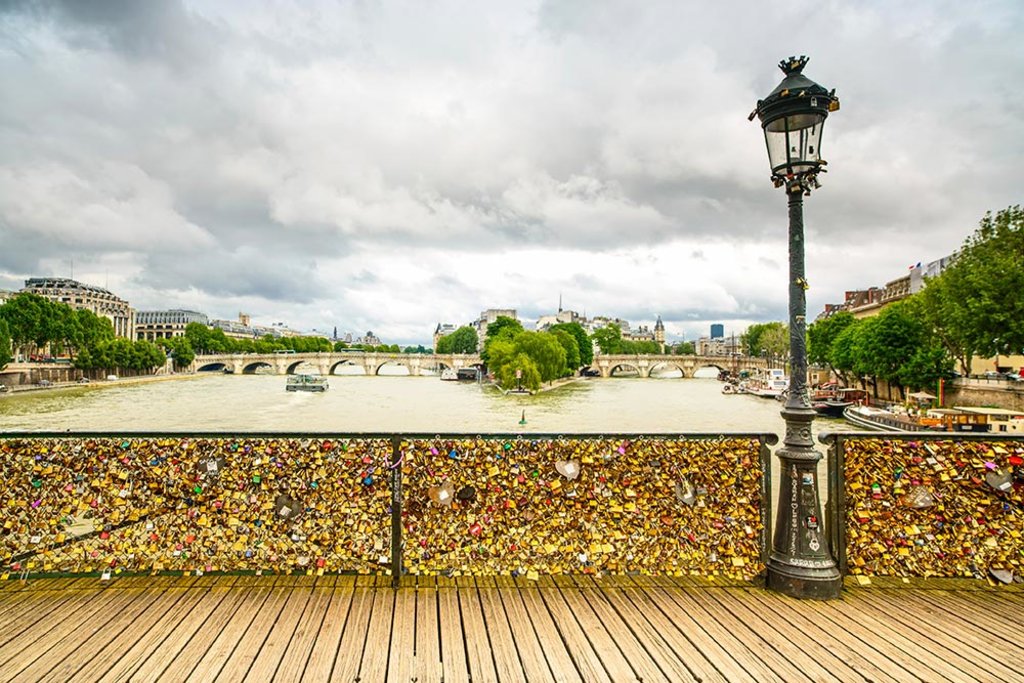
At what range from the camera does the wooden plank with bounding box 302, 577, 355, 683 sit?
4352 mm

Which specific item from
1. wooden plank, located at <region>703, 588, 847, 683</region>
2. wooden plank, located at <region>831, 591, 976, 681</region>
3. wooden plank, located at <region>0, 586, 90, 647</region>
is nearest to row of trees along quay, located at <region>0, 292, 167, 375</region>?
wooden plank, located at <region>0, 586, 90, 647</region>

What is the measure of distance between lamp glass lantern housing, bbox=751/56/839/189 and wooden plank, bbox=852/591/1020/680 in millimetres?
3779

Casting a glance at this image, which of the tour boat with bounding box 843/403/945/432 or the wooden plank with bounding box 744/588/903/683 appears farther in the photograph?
the tour boat with bounding box 843/403/945/432

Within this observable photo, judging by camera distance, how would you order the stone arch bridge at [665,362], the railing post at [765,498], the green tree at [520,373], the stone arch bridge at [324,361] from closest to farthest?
the railing post at [765,498] < the green tree at [520,373] < the stone arch bridge at [665,362] < the stone arch bridge at [324,361]

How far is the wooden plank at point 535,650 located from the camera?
14.3 feet

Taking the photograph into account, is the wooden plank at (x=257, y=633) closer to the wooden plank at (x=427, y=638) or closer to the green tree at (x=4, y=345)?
the wooden plank at (x=427, y=638)

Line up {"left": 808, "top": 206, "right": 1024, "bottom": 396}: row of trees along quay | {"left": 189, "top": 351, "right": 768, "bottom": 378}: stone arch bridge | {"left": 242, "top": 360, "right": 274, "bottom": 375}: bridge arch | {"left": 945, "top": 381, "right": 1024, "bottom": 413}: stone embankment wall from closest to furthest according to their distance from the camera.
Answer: {"left": 808, "top": 206, "right": 1024, "bottom": 396}: row of trees along quay → {"left": 945, "top": 381, "right": 1024, "bottom": 413}: stone embankment wall → {"left": 189, "top": 351, "right": 768, "bottom": 378}: stone arch bridge → {"left": 242, "top": 360, "right": 274, "bottom": 375}: bridge arch

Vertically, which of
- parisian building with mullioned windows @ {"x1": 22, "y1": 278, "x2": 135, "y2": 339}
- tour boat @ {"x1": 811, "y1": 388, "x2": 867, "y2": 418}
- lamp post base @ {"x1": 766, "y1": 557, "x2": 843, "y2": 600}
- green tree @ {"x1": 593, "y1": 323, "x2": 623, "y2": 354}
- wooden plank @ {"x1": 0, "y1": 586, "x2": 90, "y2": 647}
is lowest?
tour boat @ {"x1": 811, "y1": 388, "x2": 867, "y2": 418}

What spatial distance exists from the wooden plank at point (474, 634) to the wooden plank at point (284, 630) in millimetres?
1106

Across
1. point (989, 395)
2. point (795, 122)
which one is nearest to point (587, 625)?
point (795, 122)

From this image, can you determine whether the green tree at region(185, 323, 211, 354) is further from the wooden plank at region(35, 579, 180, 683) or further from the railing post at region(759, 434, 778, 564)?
the railing post at region(759, 434, 778, 564)

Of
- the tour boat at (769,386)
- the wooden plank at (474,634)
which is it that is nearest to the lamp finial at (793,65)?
the wooden plank at (474,634)

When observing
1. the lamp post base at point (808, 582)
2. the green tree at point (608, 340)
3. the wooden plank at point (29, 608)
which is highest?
the green tree at point (608, 340)

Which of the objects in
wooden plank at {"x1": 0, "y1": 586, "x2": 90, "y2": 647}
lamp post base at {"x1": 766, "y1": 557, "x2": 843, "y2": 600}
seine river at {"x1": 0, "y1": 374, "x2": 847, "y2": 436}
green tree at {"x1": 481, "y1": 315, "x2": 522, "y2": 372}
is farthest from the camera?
green tree at {"x1": 481, "y1": 315, "x2": 522, "y2": 372}
